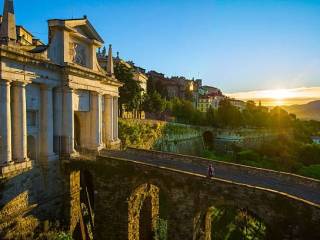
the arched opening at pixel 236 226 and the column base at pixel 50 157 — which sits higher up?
the column base at pixel 50 157

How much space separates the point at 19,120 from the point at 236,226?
17.0 meters

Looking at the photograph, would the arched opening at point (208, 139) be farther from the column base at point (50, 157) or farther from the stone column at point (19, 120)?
the stone column at point (19, 120)

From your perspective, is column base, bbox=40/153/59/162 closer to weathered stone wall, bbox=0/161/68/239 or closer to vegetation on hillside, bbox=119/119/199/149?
weathered stone wall, bbox=0/161/68/239

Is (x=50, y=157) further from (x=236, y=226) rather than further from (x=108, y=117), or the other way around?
(x=236, y=226)

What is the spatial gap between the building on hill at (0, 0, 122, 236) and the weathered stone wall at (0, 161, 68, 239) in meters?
0.05

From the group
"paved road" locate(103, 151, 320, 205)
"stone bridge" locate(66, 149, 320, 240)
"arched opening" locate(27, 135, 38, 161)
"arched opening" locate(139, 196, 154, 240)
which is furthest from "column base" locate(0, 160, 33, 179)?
"arched opening" locate(139, 196, 154, 240)

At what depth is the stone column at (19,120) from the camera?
1661 centimetres

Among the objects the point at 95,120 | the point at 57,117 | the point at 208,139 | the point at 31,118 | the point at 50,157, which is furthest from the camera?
the point at 208,139

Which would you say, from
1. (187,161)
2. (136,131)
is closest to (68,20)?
(187,161)

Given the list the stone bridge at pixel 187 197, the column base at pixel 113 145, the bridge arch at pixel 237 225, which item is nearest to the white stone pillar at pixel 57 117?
the stone bridge at pixel 187 197

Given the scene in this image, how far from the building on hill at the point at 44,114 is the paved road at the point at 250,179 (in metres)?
4.09

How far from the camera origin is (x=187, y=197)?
56.2 feet

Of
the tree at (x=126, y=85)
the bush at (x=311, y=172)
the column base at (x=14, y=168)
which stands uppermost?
the tree at (x=126, y=85)

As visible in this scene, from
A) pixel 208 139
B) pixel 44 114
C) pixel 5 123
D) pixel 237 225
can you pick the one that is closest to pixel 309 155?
pixel 208 139
